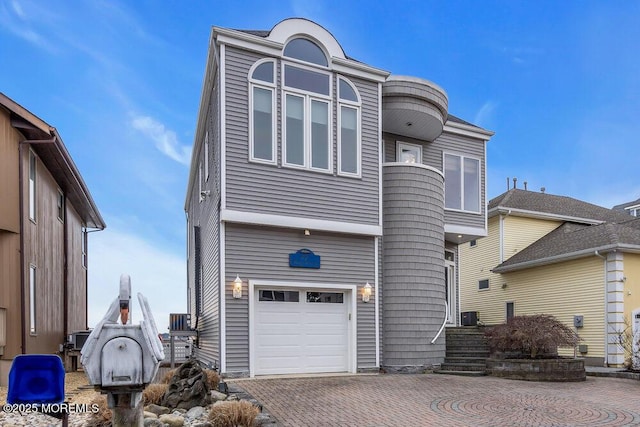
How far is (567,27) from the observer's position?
74.1 feet

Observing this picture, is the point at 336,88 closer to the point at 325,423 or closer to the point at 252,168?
the point at 252,168

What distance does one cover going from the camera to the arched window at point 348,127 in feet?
36.4

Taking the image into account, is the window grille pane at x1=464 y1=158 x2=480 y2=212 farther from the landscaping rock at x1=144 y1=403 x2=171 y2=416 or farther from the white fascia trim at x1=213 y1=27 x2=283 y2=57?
the landscaping rock at x1=144 y1=403 x2=171 y2=416

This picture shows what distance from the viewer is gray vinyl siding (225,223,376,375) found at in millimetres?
9766

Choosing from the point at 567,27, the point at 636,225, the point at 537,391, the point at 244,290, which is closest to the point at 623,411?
the point at 537,391

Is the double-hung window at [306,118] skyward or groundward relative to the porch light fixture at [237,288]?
skyward

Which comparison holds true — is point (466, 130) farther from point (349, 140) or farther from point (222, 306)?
point (222, 306)

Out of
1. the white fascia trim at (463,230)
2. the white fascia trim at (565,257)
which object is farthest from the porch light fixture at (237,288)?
the white fascia trim at (565,257)

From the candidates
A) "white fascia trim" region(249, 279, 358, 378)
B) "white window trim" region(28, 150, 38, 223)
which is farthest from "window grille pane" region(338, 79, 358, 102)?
"white window trim" region(28, 150, 38, 223)

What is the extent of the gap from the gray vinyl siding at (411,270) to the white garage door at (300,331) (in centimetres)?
117

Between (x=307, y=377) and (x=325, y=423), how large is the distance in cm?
399

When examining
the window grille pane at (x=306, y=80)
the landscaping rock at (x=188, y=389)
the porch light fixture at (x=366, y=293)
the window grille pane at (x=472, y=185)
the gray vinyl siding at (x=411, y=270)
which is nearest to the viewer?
the landscaping rock at (x=188, y=389)

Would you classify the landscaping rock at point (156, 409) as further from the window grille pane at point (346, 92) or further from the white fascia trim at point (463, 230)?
the white fascia trim at point (463, 230)

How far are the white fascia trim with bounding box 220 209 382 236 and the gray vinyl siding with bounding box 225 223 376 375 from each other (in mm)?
248
